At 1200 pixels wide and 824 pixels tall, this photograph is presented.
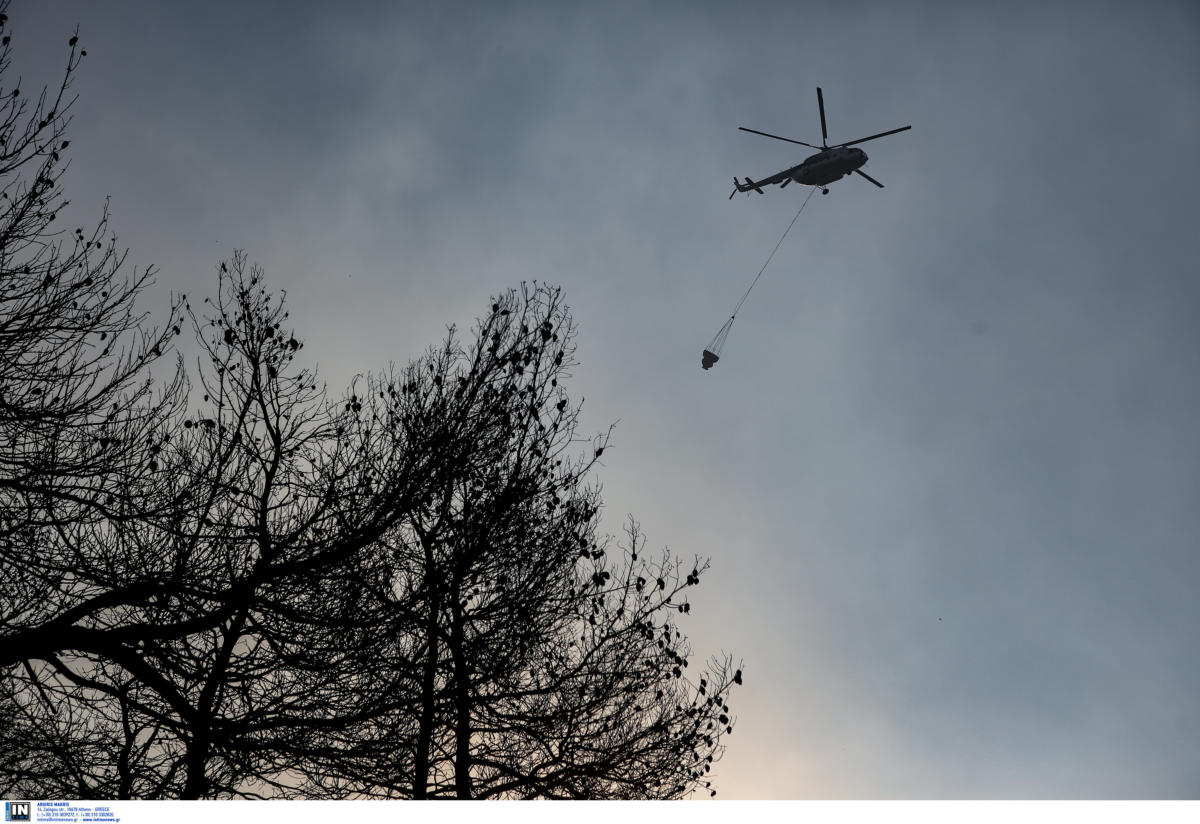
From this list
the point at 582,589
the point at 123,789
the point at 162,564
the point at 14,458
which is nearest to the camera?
the point at 14,458

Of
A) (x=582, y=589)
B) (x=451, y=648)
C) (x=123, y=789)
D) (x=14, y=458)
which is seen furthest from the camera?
(x=582, y=589)

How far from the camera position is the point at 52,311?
332 inches

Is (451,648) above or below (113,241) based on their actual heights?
below

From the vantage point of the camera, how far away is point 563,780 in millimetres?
11023

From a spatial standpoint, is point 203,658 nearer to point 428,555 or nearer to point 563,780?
point 428,555

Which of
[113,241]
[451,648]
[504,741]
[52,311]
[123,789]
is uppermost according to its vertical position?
[113,241]

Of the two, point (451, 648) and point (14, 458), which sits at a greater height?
point (14, 458)

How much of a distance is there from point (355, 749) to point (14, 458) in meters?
4.51

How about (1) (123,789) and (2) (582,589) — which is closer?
(1) (123,789)

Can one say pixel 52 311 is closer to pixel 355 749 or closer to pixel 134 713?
pixel 134 713

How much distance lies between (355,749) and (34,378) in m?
4.98

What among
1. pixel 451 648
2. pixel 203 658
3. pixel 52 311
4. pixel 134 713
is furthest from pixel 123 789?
pixel 52 311

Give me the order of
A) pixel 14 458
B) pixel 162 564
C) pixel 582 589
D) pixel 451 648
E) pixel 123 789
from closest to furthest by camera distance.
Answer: pixel 14 458, pixel 162 564, pixel 123 789, pixel 451 648, pixel 582 589

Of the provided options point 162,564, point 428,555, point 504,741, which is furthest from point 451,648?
point 162,564
